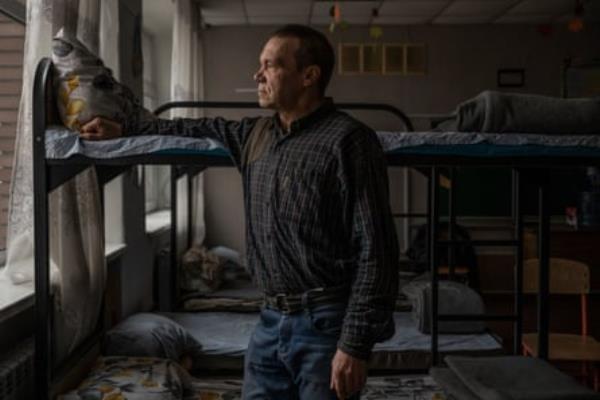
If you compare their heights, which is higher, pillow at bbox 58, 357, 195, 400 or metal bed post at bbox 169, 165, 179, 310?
metal bed post at bbox 169, 165, 179, 310

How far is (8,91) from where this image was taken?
2.92 m

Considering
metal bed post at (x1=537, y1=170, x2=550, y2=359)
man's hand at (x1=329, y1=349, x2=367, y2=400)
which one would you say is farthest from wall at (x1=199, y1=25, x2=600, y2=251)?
man's hand at (x1=329, y1=349, x2=367, y2=400)

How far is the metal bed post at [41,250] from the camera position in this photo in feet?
7.42

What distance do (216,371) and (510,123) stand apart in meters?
1.88

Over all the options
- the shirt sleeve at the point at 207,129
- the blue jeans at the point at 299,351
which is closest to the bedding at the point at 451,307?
the shirt sleeve at the point at 207,129

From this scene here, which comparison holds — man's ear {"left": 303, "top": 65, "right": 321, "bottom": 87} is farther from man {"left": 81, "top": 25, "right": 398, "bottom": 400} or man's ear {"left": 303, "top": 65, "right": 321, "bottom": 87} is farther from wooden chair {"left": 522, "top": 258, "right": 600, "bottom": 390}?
wooden chair {"left": 522, "top": 258, "right": 600, "bottom": 390}

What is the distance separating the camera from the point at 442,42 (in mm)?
6645

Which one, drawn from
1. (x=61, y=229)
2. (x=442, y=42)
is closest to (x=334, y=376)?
(x=61, y=229)

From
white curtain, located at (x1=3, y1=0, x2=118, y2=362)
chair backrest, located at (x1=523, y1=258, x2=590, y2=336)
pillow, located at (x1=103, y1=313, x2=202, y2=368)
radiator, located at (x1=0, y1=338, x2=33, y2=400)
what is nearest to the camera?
radiator, located at (x1=0, y1=338, x2=33, y2=400)

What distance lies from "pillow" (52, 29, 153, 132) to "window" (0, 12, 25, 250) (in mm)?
Result: 693

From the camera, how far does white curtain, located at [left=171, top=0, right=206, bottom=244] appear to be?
16.6 ft

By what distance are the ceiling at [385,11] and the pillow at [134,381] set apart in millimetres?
3293

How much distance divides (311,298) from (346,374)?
0.19 metres

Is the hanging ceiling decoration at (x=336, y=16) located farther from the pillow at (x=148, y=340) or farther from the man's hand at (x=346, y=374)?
the man's hand at (x=346, y=374)
